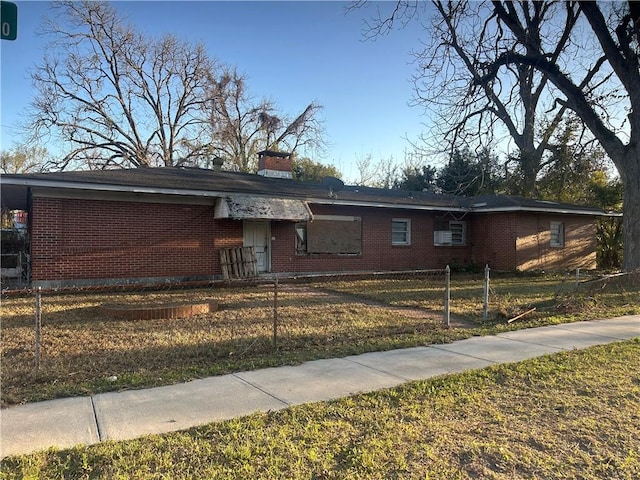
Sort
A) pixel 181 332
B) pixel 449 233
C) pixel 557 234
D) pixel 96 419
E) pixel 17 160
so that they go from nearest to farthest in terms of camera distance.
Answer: pixel 96 419 → pixel 181 332 → pixel 449 233 → pixel 557 234 → pixel 17 160

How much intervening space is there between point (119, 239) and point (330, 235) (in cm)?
731

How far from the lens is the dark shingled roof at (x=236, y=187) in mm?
11844

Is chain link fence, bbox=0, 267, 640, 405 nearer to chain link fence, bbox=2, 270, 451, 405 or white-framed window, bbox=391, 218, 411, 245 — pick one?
chain link fence, bbox=2, 270, 451, 405

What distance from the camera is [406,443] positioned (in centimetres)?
356

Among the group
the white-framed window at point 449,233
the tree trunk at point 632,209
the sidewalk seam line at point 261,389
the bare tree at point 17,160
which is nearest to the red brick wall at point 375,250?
the white-framed window at point 449,233

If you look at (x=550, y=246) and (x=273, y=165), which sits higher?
(x=273, y=165)

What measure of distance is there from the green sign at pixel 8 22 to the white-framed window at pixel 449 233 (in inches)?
715

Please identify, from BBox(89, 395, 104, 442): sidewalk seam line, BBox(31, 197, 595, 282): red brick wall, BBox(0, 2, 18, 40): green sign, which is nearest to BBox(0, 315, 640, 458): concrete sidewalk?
BBox(89, 395, 104, 442): sidewalk seam line

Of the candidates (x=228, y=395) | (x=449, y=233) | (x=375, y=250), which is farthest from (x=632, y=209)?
(x=228, y=395)

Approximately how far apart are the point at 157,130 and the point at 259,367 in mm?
32174

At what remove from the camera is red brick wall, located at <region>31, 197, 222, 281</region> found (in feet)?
40.0

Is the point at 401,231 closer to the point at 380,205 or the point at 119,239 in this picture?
the point at 380,205

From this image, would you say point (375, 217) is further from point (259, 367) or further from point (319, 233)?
point (259, 367)

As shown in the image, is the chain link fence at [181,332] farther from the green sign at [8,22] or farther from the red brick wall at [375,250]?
the red brick wall at [375,250]
